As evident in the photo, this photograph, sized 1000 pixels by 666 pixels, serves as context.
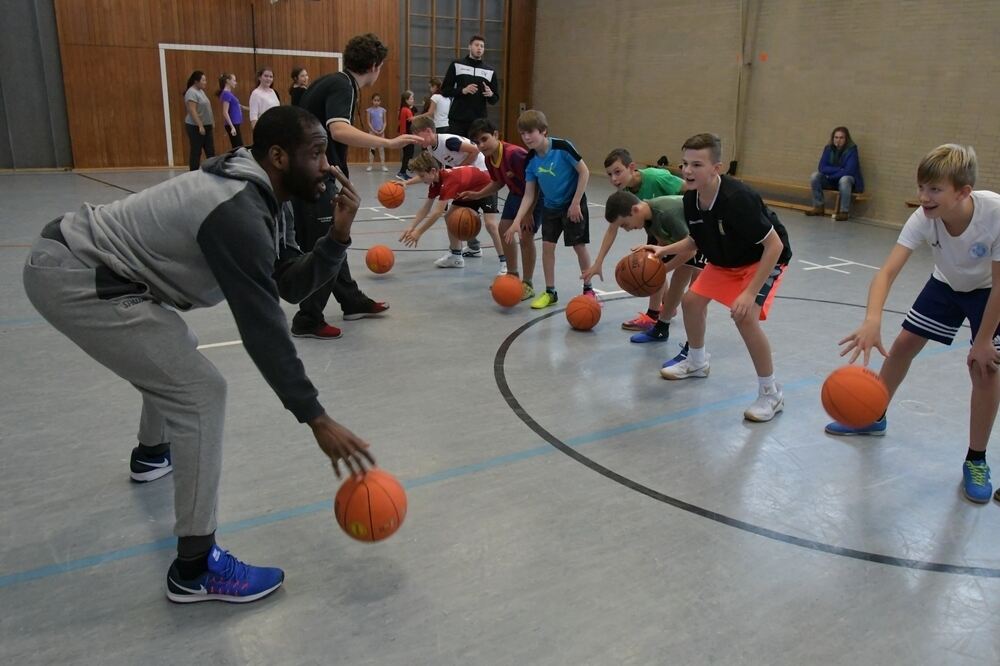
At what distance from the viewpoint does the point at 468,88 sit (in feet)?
37.3

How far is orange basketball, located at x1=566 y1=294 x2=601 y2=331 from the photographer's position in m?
5.51

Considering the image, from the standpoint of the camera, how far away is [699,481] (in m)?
3.41

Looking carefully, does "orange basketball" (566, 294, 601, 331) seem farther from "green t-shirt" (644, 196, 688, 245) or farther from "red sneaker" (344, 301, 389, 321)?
"red sneaker" (344, 301, 389, 321)

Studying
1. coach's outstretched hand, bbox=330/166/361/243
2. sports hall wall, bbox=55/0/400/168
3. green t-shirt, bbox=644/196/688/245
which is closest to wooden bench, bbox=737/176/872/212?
green t-shirt, bbox=644/196/688/245

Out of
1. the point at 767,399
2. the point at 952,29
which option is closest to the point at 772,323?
the point at 767,399

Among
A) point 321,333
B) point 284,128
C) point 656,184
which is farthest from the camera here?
point 656,184

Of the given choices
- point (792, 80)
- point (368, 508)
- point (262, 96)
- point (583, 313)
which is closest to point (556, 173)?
point (583, 313)

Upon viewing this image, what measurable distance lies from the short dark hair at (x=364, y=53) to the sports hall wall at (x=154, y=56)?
12225 millimetres

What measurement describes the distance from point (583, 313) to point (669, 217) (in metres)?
1.01

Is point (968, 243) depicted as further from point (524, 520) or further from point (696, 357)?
point (524, 520)

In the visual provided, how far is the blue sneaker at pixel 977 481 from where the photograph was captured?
10.8ft

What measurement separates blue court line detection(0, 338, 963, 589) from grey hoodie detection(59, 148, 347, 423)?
100cm

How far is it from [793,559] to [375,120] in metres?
15.0

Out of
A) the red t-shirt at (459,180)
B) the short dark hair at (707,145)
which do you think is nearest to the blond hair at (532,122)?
the red t-shirt at (459,180)
